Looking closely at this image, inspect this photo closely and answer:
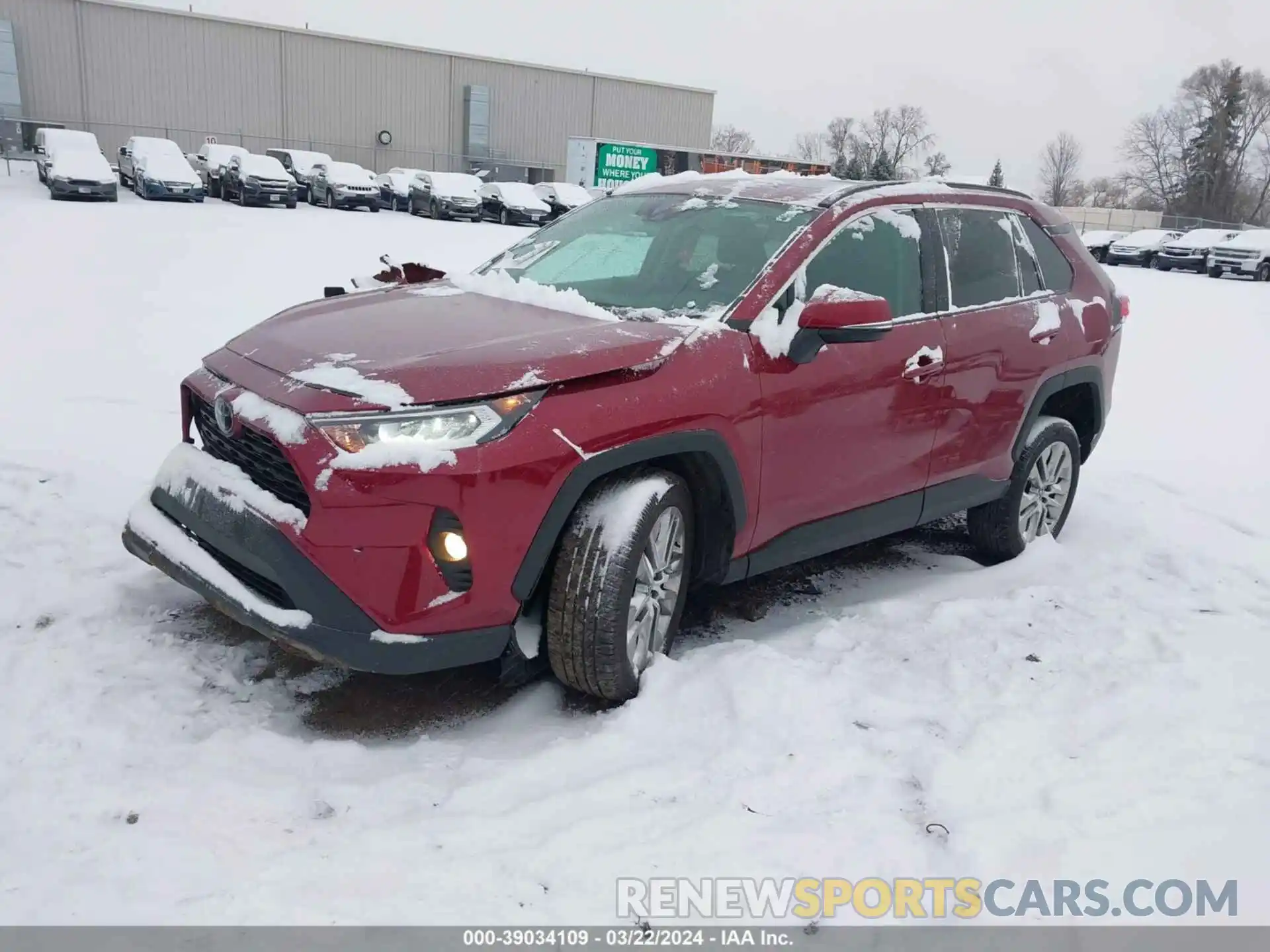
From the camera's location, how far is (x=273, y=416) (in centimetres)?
291

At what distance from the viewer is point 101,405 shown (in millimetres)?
6246

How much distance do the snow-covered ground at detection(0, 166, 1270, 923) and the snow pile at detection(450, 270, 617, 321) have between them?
4.32 ft

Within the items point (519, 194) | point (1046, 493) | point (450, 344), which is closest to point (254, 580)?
point (450, 344)

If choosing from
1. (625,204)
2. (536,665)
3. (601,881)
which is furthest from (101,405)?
(601,881)

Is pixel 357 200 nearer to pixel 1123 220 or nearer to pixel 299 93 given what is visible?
pixel 299 93

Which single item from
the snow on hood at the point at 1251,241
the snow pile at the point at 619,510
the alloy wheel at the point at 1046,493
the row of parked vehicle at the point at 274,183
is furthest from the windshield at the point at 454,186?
the snow pile at the point at 619,510

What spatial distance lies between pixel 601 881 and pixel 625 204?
3005 mm

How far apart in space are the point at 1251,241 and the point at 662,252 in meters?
31.3

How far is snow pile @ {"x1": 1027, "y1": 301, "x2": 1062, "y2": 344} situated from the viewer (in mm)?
4664

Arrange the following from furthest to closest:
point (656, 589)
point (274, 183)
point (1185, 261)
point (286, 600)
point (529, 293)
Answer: point (1185, 261) < point (274, 183) < point (529, 293) < point (656, 589) < point (286, 600)

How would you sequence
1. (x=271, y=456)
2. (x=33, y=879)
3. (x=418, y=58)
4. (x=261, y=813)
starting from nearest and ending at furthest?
(x=33, y=879) → (x=261, y=813) → (x=271, y=456) → (x=418, y=58)

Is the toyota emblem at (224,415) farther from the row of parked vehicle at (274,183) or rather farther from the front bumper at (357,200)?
the front bumper at (357,200)

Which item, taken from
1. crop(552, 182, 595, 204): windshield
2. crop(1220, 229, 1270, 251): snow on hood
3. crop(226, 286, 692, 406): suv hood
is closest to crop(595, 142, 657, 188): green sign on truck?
crop(552, 182, 595, 204): windshield
